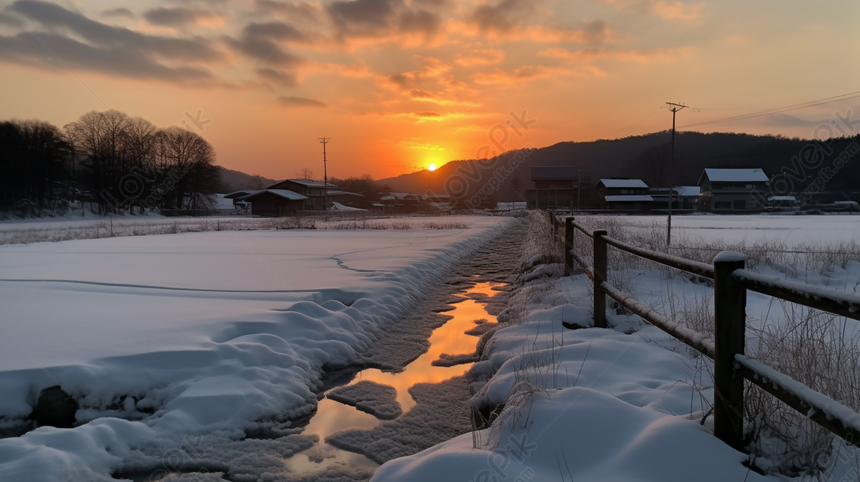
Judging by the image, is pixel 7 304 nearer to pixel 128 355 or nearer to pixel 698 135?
pixel 128 355

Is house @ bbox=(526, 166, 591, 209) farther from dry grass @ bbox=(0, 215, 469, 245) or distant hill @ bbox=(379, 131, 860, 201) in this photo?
dry grass @ bbox=(0, 215, 469, 245)

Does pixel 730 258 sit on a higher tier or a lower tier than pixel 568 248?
higher

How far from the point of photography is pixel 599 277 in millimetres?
6148

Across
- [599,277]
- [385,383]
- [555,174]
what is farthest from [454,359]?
[555,174]

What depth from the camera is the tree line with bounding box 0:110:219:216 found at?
5928 cm

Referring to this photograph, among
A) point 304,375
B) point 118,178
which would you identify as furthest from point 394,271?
point 118,178

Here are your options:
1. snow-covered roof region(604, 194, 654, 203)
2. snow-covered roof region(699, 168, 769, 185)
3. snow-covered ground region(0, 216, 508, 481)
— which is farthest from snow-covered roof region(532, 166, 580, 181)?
snow-covered ground region(0, 216, 508, 481)

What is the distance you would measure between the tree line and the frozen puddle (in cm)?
7081

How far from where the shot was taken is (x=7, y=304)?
24.4 feet

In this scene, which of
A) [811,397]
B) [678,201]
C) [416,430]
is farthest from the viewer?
[678,201]

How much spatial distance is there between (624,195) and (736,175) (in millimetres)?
18561

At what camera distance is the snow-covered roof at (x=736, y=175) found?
77.2m

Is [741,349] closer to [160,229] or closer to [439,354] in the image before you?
[439,354]

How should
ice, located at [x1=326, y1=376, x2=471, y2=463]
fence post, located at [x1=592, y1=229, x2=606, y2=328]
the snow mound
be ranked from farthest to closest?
fence post, located at [x1=592, y1=229, x2=606, y2=328] < the snow mound < ice, located at [x1=326, y1=376, x2=471, y2=463]
